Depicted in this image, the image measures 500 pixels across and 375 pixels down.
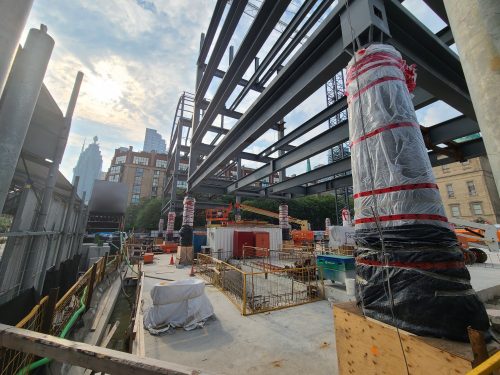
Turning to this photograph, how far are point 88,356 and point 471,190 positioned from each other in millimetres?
48437

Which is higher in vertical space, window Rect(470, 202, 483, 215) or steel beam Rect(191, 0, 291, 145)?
steel beam Rect(191, 0, 291, 145)

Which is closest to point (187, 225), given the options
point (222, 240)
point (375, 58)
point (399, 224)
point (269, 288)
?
point (222, 240)

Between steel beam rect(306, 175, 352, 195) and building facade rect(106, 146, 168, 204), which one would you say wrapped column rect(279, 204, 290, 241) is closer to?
steel beam rect(306, 175, 352, 195)

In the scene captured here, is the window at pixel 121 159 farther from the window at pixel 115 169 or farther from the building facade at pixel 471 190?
the building facade at pixel 471 190

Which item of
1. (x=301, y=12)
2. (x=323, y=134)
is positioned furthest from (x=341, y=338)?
(x=301, y=12)

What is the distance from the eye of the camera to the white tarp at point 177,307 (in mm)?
5867

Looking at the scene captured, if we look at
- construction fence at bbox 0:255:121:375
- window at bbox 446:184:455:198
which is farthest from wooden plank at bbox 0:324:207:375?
window at bbox 446:184:455:198

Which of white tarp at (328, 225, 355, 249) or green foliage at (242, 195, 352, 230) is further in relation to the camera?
green foliage at (242, 195, 352, 230)

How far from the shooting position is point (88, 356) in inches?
65.8

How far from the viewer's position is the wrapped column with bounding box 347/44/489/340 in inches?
64.2

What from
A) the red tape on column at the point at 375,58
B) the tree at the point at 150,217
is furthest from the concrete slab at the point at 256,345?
the tree at the point at 150,217

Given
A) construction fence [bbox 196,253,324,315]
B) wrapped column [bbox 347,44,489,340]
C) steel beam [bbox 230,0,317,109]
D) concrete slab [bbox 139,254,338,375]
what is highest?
steel beam [bbox 230,0,317,109]

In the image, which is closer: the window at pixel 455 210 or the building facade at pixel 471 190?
the building facade at pixel 471 190

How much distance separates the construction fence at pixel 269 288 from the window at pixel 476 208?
129ft
